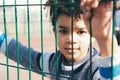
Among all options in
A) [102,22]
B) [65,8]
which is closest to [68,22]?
[65,8]

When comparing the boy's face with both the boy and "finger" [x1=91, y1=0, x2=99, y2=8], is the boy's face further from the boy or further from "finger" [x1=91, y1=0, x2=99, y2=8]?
"finger" [x1=91, y1=0, x2=99, y2=8]

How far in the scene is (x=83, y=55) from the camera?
1127 mm

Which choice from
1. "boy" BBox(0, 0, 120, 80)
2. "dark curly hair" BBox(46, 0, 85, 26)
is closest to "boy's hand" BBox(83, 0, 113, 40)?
"boy" BBox(0, 0, 120, 80)

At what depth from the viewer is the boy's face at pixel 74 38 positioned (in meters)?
1.06

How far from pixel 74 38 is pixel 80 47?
51 mm

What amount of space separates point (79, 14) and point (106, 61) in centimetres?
20

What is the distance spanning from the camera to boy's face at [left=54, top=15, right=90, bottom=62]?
3.47 feet

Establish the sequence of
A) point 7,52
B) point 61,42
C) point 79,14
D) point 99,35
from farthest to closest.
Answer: point 7,52, point 61,42, point 79,14, point 99,35

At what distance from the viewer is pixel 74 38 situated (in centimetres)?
105

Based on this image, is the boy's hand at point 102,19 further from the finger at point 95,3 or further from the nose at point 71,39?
the nose at point 71,39

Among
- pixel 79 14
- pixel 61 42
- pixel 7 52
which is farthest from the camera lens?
pixel 7 52

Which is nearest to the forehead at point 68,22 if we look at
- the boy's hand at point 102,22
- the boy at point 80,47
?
the boy at point 80,47

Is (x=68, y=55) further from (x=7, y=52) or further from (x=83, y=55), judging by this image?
(x=7, y=52)

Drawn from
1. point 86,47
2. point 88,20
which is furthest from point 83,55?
point 88,20
